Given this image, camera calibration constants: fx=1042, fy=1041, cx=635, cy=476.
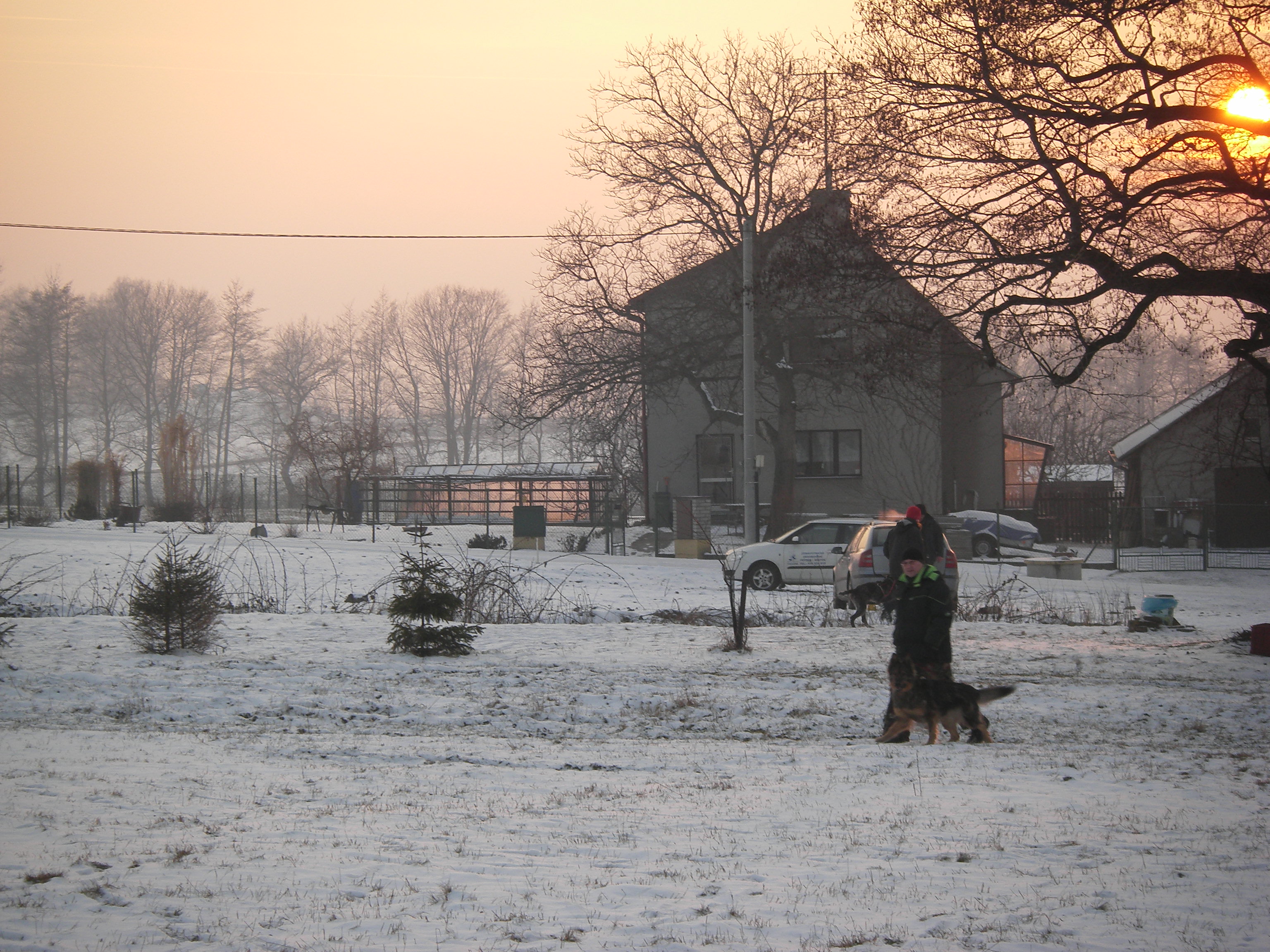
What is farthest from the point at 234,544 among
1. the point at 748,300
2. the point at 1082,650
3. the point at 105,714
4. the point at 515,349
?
the point at 515,349

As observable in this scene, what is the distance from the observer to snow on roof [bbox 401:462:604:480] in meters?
42.2

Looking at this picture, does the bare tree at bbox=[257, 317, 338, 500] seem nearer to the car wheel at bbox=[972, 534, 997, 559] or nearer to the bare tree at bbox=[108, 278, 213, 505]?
the bare tree at bbox=[108, 278, 213, 505]

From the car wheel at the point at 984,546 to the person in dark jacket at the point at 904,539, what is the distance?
19672mm

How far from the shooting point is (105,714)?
8727 millimetres

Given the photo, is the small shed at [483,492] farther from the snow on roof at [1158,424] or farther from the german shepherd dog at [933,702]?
the german shepherd dog at [933,702]

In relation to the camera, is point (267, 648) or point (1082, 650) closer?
point (267, 648)

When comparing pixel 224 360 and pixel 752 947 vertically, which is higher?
pixel 224 360

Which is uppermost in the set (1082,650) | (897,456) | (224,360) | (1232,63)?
(224,360)

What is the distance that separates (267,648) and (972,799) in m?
8.72

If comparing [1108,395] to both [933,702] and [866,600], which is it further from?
[933,702]

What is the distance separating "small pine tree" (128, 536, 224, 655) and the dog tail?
26.6ft

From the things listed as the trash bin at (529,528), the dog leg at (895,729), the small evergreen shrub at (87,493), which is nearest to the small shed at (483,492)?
the trash bin at (529,528)

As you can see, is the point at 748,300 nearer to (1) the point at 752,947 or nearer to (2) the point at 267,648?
(2) the point at 267,648

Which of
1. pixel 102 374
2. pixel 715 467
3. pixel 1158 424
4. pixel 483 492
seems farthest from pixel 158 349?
pixel 1158 424
